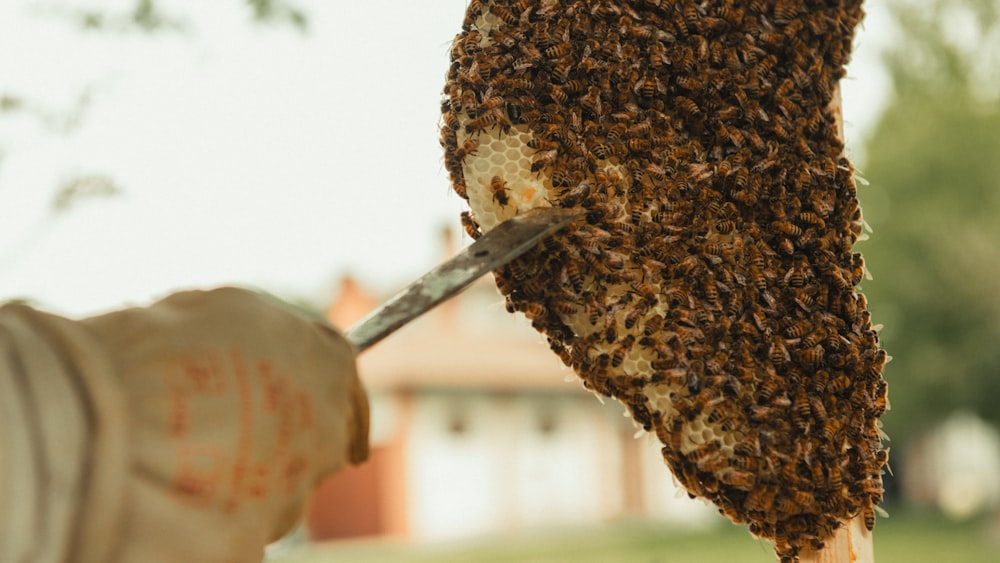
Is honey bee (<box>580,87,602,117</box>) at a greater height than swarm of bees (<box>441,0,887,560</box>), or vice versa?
honey bee (<box>580,87,602,117</box>)

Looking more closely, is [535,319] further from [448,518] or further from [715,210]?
[448,518]

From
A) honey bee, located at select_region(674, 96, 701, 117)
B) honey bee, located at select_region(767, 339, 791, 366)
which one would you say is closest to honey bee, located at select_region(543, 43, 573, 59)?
honey bee, located at select_region(674, 96, 701, 117)

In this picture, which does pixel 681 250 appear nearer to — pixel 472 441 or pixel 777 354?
pixel 777 354

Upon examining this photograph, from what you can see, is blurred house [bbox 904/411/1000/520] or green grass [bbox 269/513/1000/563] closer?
green grass [bbox 269/513/1000/563]

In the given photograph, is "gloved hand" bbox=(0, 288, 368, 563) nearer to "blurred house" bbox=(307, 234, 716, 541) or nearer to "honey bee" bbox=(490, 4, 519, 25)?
"honey bee" bbox=(490, 4, 519, 25)

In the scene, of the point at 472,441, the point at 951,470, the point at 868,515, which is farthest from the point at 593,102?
the point at 951,470

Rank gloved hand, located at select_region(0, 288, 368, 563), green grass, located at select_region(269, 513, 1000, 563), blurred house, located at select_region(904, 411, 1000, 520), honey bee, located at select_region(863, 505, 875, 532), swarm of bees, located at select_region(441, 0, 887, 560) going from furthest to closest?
blurred house, located at select_region(904, 411, 1000, 520), green grass, located at select_region(269, 513, 1000, 563), honey bee, located at select_region(863, 505, 875, 532), swarm of bees, located at select_region(441, 0, 887, 560), gloved hand, located at select_region(0, 288, 368, 563)

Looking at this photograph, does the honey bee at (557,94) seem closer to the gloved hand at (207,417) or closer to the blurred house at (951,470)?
the gloved hand at (207,417)

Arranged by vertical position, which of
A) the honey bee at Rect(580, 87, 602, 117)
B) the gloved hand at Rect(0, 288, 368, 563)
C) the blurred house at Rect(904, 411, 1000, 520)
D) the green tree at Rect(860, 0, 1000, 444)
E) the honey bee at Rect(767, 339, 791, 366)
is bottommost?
the gloved hand at Rect(0, 288, 368, 563)
